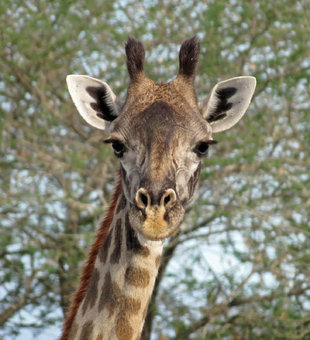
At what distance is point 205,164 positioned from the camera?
450 inches

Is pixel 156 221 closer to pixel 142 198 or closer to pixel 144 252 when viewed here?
pixel 142 198

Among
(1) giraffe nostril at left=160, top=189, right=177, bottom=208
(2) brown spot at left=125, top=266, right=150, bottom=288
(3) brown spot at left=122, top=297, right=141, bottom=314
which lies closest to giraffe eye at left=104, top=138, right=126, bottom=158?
(1) giraffe nostril at left=160, top=189, right=177, bottom=208

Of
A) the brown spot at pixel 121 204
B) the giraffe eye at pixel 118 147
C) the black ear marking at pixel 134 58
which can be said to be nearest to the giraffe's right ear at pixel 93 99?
the black ear marking at pixel 134 58

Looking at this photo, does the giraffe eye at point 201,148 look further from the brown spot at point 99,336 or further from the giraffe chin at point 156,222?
the brown spot at point 99,336

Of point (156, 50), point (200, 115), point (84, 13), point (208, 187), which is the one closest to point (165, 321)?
point (208, 187)

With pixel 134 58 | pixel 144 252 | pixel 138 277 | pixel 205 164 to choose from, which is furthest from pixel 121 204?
pixel 205 164

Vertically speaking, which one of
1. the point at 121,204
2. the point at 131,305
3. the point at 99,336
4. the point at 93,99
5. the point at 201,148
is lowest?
the point at 99,336

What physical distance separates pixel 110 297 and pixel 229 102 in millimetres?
2173

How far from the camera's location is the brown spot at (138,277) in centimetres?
506

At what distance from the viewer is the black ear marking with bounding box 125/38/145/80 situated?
5.85m

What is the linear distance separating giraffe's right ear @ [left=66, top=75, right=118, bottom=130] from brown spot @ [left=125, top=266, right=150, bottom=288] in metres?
1.55

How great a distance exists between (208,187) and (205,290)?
191cm

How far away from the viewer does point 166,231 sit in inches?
185

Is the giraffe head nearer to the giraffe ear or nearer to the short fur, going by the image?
the giraffe ear
